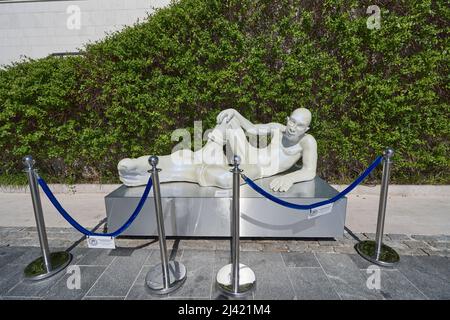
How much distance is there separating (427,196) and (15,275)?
646 centimetres

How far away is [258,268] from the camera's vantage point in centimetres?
257

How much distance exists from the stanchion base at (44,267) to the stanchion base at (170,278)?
102 centimetres

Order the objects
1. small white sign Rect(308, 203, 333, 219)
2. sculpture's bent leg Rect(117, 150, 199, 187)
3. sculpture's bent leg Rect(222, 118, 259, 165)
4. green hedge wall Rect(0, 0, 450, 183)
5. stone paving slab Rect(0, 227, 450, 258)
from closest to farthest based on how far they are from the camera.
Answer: small white sign Rect(308, 203, 333, 219)
stone paving slab Rect(0, 227, 450, 258)
sculpture's bent leg Rect(117, 150, 199, 187)
sculpture's bent leg Rect(222, 118, 259, 165)
green hedge wall Rect(0, 0, 450, 183)

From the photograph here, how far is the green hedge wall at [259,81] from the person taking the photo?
13.9ft

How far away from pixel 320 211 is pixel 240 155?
1240 mm

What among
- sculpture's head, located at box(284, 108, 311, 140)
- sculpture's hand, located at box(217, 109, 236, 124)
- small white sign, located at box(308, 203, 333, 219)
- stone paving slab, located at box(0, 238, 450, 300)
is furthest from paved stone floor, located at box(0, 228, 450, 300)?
sculpture's hand, located at box(217, 109, 236, 124)

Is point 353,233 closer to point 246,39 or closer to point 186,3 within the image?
point 246,39

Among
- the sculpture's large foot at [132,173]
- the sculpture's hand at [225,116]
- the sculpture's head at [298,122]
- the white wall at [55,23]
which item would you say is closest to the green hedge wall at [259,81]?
the sculpture's hand at [225,116]

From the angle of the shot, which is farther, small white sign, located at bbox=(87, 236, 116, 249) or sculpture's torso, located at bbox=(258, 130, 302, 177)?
sculpture's torso, located at bbox=(258, 130, 302, 177)

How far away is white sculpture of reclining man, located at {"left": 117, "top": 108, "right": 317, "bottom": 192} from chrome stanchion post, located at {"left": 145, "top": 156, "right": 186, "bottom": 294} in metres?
0.99

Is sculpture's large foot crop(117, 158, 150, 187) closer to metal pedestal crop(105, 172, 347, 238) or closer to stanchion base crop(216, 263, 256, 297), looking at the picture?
metal pedestal crop(105, 172, 347, 238)

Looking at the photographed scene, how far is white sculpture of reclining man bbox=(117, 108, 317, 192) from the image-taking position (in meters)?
3.12

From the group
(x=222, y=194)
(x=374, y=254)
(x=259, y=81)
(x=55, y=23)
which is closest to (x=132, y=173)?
(x=222, y=194)
